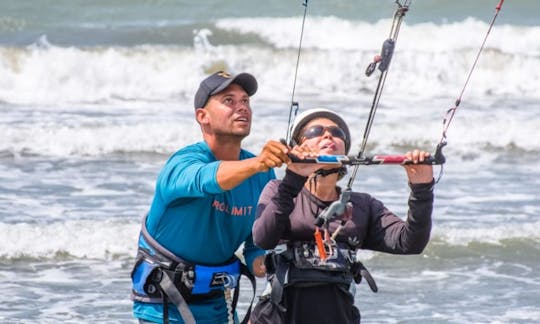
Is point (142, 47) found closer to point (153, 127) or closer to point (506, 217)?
point (153, 127)

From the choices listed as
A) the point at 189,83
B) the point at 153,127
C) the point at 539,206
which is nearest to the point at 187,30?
the point at 189,83

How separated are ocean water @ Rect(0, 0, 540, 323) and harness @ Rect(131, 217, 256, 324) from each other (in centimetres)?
342

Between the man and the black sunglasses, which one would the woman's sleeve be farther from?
the man

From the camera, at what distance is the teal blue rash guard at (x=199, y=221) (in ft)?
16.4

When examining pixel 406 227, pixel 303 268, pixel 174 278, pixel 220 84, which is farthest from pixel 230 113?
pixel 406 227

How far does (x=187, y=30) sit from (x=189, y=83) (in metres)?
3.79

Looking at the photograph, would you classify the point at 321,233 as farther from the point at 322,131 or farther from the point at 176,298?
the point at 176,298

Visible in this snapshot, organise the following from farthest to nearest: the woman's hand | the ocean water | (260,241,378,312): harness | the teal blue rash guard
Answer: the ocean water → the teal blue rash guard → (260,241,378,312): harness → the woman's hand

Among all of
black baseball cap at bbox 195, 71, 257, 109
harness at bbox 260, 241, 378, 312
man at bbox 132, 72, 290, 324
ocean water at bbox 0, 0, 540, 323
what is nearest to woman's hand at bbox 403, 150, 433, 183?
harness at bbox 260, 241, 378, 312

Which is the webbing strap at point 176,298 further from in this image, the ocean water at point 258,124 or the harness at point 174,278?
the ocean water at point 258,124

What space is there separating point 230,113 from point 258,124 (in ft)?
41.3

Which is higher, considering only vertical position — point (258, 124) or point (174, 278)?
point (174, 278)

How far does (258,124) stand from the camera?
17719 mm

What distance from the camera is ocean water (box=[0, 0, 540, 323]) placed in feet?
31.3
